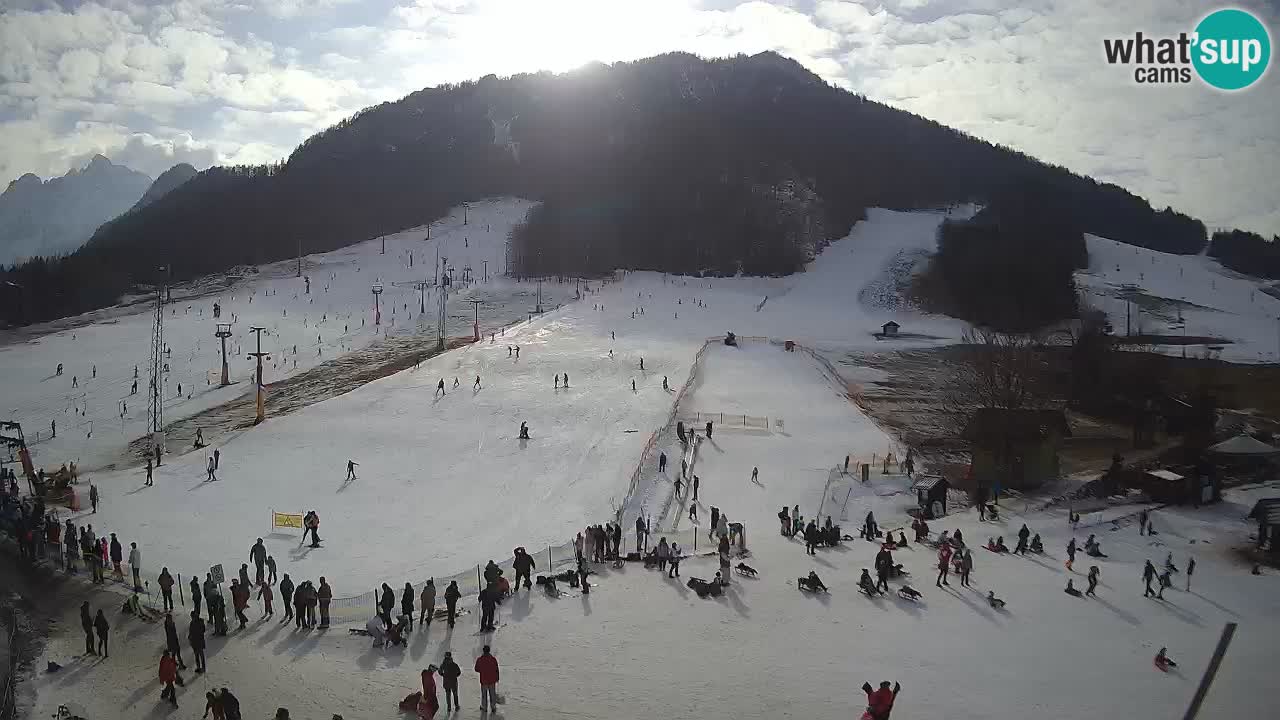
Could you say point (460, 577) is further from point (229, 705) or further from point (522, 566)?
point (229, 705)

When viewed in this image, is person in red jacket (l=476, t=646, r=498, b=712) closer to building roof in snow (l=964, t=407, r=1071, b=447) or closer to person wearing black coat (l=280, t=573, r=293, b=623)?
person wearing black coat (l=280, t=573, r=293, b=623)

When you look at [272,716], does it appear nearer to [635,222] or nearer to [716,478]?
[716,478]

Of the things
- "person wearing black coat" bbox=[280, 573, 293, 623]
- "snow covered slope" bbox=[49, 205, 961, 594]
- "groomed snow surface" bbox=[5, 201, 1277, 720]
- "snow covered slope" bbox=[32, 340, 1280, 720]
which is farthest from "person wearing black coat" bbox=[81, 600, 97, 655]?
"snow covered slope" bbox=[49, 205, 961, 594]

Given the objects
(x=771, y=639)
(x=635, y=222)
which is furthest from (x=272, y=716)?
(x=635, y=222)

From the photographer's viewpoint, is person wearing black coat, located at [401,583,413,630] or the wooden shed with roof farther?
the wooden shed with roof

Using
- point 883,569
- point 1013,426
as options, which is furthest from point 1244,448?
point 883,569

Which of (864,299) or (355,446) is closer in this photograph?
(355,446)

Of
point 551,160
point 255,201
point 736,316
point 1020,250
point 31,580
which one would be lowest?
point 31,580
